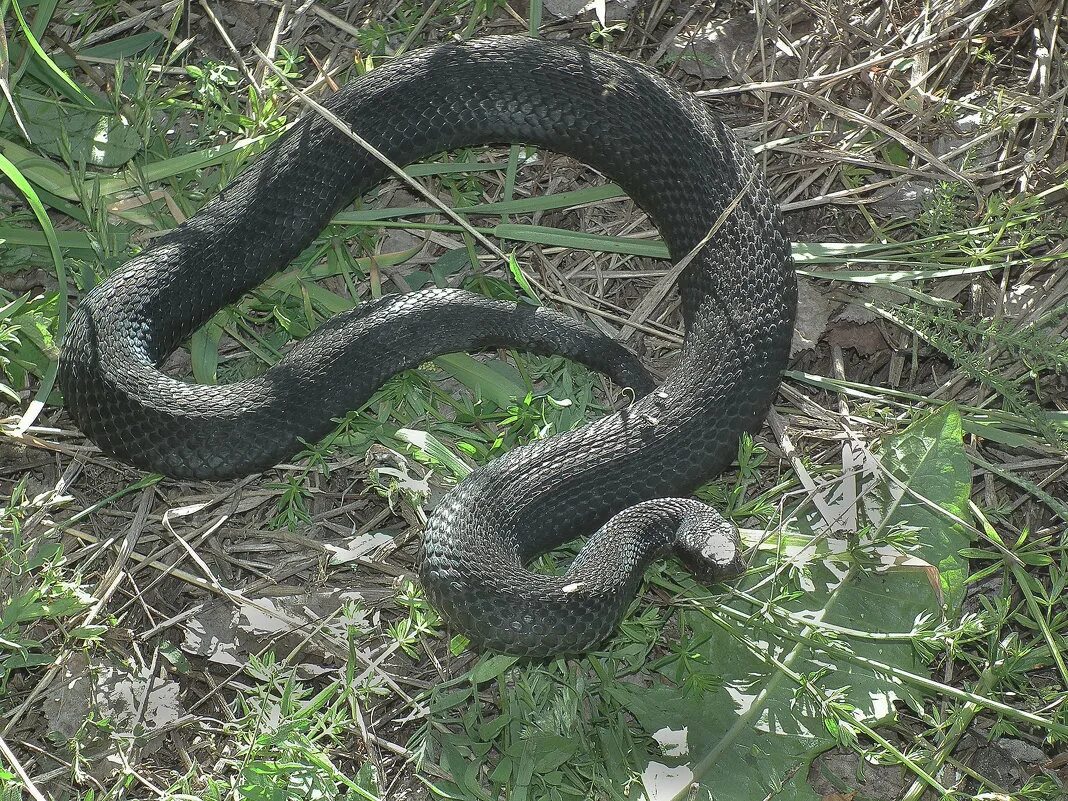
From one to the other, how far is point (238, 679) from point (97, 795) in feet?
2.52

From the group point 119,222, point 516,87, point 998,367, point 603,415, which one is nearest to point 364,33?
point 516,87

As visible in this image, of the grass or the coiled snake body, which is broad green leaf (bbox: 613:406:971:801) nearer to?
the grass

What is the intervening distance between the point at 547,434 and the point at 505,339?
576mm

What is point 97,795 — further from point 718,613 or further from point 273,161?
point 273,161

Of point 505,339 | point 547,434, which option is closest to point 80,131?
point 505,339

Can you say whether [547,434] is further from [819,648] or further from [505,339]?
[819,648]

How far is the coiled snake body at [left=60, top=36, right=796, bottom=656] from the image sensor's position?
4617 mm

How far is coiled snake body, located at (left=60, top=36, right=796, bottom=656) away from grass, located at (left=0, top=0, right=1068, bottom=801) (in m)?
0.22

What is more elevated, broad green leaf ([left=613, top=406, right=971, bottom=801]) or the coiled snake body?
the coiled snake body

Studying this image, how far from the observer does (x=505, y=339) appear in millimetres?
5375

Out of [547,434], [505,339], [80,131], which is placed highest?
[80,131]

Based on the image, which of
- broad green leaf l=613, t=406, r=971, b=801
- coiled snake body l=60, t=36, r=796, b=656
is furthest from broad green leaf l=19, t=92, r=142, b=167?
broad green leaf l=613, t=406, r=971, b=801

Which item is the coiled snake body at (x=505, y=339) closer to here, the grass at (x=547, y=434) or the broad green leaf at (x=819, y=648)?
the grass at (x=547, y=434)

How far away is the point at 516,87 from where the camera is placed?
5746 mm
